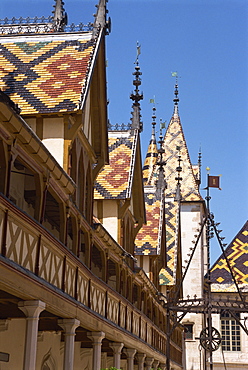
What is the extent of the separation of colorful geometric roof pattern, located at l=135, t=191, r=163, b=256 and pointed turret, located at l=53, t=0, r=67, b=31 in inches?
457

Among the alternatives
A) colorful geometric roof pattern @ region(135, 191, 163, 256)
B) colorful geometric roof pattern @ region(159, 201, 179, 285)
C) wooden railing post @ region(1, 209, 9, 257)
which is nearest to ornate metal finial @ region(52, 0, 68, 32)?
wooden railing post @ region(1, 209, 9, 257)

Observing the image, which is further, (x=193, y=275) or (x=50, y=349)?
(x=193, y=275)

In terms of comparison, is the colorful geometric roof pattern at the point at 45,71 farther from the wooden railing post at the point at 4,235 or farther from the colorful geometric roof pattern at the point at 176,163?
the colorful geometric roof pattern at the point at 176,163

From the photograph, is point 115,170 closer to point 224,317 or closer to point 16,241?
point 16,241

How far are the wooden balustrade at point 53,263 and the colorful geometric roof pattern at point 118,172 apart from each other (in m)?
3.42

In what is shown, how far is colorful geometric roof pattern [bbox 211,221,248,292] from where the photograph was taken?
47.6m

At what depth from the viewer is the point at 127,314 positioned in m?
19.5

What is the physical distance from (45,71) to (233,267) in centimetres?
3533

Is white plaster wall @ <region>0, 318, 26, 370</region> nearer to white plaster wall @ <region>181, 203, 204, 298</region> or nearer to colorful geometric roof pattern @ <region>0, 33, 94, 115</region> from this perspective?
colorful geometric roof pattern @ <region>0, 33, 94, 115</region>

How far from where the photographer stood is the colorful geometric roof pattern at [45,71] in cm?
1427

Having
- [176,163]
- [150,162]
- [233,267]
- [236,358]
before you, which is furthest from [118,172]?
[150,162]

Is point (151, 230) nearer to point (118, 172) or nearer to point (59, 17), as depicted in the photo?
point (118, 172)

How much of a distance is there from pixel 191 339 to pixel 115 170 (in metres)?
24.6

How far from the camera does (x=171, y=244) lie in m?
35.8
